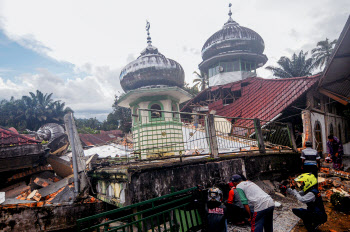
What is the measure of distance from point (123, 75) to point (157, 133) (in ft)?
11.9

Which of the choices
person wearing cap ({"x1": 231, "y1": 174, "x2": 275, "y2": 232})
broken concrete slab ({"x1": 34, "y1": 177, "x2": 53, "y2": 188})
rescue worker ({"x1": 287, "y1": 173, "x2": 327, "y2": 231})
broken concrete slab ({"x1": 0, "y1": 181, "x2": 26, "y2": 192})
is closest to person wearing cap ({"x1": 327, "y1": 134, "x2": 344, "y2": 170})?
rescue worker ({"x1": 287, "y1": 173, "x2": 327, "y2": 231})

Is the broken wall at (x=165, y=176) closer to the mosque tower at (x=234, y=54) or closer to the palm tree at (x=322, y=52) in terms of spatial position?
the mosque tower at (x=234, y=54)

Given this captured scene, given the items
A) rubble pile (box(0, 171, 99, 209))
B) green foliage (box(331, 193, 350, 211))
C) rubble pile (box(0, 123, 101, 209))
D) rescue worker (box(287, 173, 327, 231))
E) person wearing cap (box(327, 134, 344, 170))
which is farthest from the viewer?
person wearing cap (box(327, 134, 344, 170))

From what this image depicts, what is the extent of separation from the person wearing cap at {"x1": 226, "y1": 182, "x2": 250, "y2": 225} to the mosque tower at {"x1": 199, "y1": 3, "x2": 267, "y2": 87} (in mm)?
18366

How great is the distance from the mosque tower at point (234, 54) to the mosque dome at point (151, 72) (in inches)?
504

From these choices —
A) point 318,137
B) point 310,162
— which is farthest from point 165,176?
point 318,137

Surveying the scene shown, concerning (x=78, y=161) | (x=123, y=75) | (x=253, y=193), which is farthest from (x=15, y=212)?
(x=123, y=75)

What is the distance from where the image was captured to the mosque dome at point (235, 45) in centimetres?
2169

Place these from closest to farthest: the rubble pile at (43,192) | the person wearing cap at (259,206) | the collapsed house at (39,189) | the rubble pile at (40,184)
A: the person wearing cap at (259,206) → the collapsed house at (39,189) → the rubble pile at (40,184) → the rubble pile at (43,192)

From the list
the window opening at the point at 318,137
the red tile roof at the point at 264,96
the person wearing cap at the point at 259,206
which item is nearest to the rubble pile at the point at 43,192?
the person wearing cap at the point at 259,206

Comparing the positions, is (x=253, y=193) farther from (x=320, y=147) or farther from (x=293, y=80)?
(x=293, y=80)

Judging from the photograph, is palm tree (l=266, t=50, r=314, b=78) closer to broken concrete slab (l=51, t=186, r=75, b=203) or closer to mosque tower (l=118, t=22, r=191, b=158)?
mosque tower (l=118, t=22, r=191, b=158)

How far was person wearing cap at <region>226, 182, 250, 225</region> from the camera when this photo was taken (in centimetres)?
398

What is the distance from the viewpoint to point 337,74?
10250 mm
